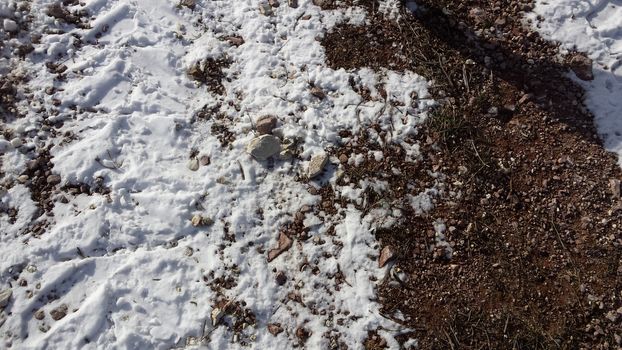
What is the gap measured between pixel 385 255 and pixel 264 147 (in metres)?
1.29

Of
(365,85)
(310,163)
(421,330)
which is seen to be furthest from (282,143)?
(421,330)

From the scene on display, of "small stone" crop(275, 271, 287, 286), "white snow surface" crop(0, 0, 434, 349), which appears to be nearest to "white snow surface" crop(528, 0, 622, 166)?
"white snow surface" crop(0, 0, 434, 349)

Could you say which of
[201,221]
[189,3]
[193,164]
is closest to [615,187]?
[201,221]

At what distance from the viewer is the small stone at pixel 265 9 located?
4441 millimetres

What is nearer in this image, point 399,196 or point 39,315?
point 39,315

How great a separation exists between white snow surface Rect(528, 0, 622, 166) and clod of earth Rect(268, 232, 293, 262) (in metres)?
2.64

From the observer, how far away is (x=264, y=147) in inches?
152

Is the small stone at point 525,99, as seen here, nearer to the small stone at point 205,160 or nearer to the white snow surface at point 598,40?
the white snow surface at point 598,40

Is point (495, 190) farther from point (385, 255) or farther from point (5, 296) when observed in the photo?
point (5, 296)

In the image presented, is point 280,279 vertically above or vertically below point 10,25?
below

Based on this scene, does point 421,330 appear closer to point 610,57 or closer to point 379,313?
point 379,313

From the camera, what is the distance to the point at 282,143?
3.93 m

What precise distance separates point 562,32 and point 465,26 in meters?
0.82

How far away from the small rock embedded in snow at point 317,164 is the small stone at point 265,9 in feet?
5.06
